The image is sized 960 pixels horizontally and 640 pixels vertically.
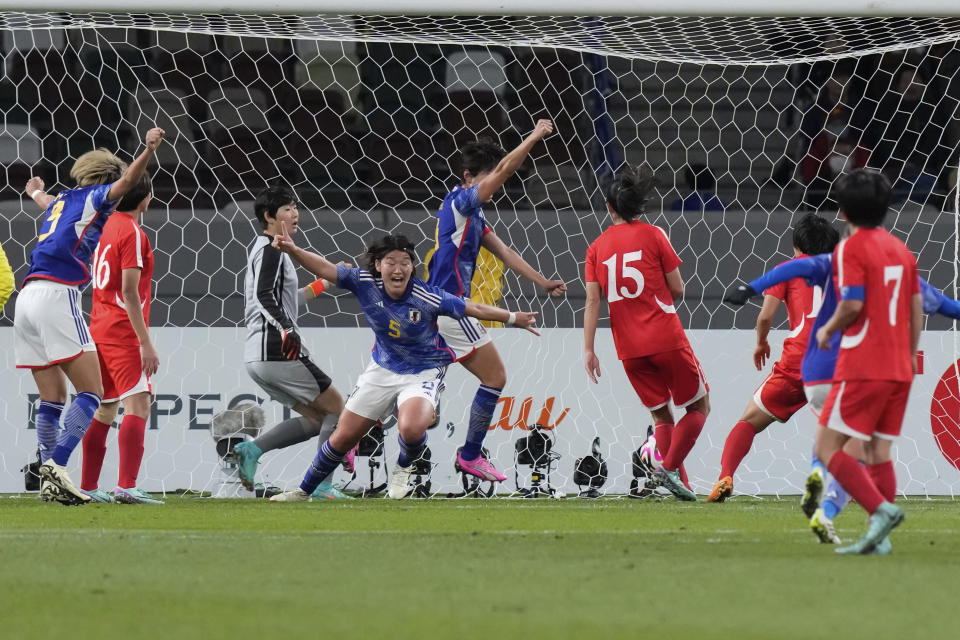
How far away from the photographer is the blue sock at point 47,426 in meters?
7.16

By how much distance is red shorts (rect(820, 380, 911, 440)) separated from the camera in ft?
15.2

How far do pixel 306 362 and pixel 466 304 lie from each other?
109 cm

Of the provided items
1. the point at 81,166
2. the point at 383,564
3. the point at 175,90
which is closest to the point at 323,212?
the point at 175,90

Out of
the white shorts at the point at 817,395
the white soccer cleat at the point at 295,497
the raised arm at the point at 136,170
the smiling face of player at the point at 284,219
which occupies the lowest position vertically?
the white soccer cleat at the point at 295,497

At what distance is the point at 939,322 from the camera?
8953 millimetres

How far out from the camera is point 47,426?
23.6 feet

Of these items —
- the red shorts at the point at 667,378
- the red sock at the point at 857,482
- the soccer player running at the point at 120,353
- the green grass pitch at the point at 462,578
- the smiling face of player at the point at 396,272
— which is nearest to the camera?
the green grass pitch at the point at 462,578

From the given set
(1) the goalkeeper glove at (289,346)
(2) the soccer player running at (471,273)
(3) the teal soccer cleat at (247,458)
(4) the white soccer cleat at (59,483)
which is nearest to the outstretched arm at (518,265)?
(2) the soccer player running at (471,273)

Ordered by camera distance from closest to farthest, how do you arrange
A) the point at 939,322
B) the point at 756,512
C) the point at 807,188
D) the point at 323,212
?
the point at 756,512 → the point at 939,322 → the point at 323,212 → the point at 807,188

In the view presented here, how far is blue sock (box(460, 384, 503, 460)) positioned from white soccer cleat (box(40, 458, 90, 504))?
2087 mm

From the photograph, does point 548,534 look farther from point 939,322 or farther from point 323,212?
point 323,212

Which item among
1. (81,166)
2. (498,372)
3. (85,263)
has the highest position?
(81,166)

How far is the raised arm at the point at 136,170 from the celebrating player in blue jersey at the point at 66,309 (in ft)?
0.10

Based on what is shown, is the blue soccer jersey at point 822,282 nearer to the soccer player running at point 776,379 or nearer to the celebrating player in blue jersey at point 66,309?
the soccer player running at point 776,379
